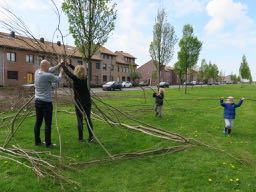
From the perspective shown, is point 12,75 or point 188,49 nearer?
point 188,49

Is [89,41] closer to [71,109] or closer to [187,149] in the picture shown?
[71,109]

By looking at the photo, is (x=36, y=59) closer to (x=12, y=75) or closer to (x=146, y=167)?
(x=146, y=167)

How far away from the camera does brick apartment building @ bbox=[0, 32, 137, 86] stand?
8.33m

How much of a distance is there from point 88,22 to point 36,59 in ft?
13.6

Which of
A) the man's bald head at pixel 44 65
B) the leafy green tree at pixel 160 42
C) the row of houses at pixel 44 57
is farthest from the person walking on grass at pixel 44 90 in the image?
the leafy green tree at pixel 160 42

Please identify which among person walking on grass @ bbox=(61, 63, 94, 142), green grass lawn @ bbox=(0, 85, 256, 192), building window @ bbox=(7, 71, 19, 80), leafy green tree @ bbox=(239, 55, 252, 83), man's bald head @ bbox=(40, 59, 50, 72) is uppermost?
leafy green tree @ bbox=(239, 55, 252, 83)

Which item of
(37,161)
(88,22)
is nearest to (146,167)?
(37,161)

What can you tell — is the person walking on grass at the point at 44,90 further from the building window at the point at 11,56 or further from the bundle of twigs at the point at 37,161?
the building window at the point at 11,56

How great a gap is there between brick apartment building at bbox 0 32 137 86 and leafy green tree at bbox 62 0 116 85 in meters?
1.29

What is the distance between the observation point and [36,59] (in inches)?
724

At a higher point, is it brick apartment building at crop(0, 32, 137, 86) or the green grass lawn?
brick apartment building at crop(0, 32, 137, 86)

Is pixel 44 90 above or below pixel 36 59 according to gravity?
below

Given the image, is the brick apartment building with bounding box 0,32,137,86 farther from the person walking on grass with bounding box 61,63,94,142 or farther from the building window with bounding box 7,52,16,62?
the person walking on grass with bounding box 61,63,94,142

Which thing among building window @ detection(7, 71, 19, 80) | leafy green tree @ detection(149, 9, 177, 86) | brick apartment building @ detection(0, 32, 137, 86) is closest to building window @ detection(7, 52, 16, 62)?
brick apartment building @ detection(0, 32, 137, 86)
